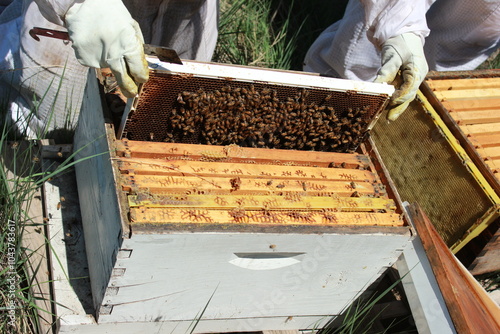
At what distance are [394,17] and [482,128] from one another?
2.68 feet

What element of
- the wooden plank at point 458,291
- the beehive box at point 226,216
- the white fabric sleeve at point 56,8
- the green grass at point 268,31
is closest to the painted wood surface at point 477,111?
the wooden plank at point 458,291

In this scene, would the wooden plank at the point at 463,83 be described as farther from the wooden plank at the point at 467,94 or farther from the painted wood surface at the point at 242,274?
the painted wood surface at the point at 242,274

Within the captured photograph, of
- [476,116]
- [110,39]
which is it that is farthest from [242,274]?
[476,116]

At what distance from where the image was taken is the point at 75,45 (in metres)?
2.28

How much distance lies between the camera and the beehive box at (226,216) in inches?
83.4

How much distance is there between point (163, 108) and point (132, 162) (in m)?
0.27

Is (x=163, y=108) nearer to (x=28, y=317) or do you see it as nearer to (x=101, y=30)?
(x=101, y=30)

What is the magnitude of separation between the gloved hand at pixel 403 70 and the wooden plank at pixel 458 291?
60 cm

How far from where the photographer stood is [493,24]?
4.50m

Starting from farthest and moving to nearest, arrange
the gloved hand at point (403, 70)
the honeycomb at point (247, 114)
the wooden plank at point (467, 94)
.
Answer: the wooden plank at point (467, 94), the gloved hand at point (403, 70), the honeycomb at point (247, 114)

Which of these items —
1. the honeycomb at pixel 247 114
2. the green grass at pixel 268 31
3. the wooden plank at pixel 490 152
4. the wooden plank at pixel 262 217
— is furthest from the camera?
the green grass at pixel 268 31

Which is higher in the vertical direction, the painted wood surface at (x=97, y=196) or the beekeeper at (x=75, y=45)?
the beekeeper at (x=75, y=45)

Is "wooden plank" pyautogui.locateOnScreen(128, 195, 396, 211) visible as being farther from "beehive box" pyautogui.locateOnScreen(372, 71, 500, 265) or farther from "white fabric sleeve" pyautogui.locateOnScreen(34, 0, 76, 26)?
"white fabric sleeve" pyautogui.locateOnScreen(34, 0, 76, 26)

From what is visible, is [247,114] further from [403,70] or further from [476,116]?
[476,116]
